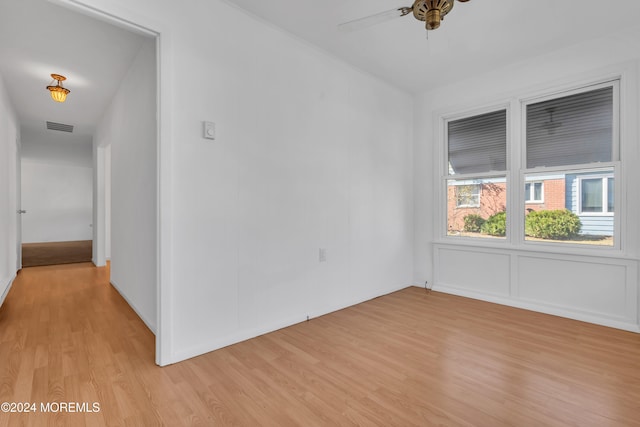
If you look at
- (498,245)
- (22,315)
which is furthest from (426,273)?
(22,315)

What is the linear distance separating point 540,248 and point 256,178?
3.22 meters

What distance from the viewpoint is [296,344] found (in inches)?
102

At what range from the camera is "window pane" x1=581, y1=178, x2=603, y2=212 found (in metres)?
3.18

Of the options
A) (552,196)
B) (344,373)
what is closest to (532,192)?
(552,196)

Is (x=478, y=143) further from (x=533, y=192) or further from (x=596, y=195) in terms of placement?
(x=596, y=195)

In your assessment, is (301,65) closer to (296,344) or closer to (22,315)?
(296,344)

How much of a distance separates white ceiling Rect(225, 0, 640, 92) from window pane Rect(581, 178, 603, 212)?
1.44 meters

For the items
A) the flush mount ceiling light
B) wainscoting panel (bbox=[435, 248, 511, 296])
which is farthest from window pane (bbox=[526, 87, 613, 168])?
the flush mount ceiling light

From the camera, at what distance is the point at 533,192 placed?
3584mm

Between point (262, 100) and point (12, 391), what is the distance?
8.71 feet

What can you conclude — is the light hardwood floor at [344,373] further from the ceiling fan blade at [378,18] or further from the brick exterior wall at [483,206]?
the ceiling fan blade at [378,18]

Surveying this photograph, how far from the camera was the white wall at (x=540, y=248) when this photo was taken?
2963 mm

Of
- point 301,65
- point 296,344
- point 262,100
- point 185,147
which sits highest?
point 301,65

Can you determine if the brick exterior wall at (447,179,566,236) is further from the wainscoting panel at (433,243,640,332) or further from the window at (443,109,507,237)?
the wainscoting panel at (433,243,640,332)
